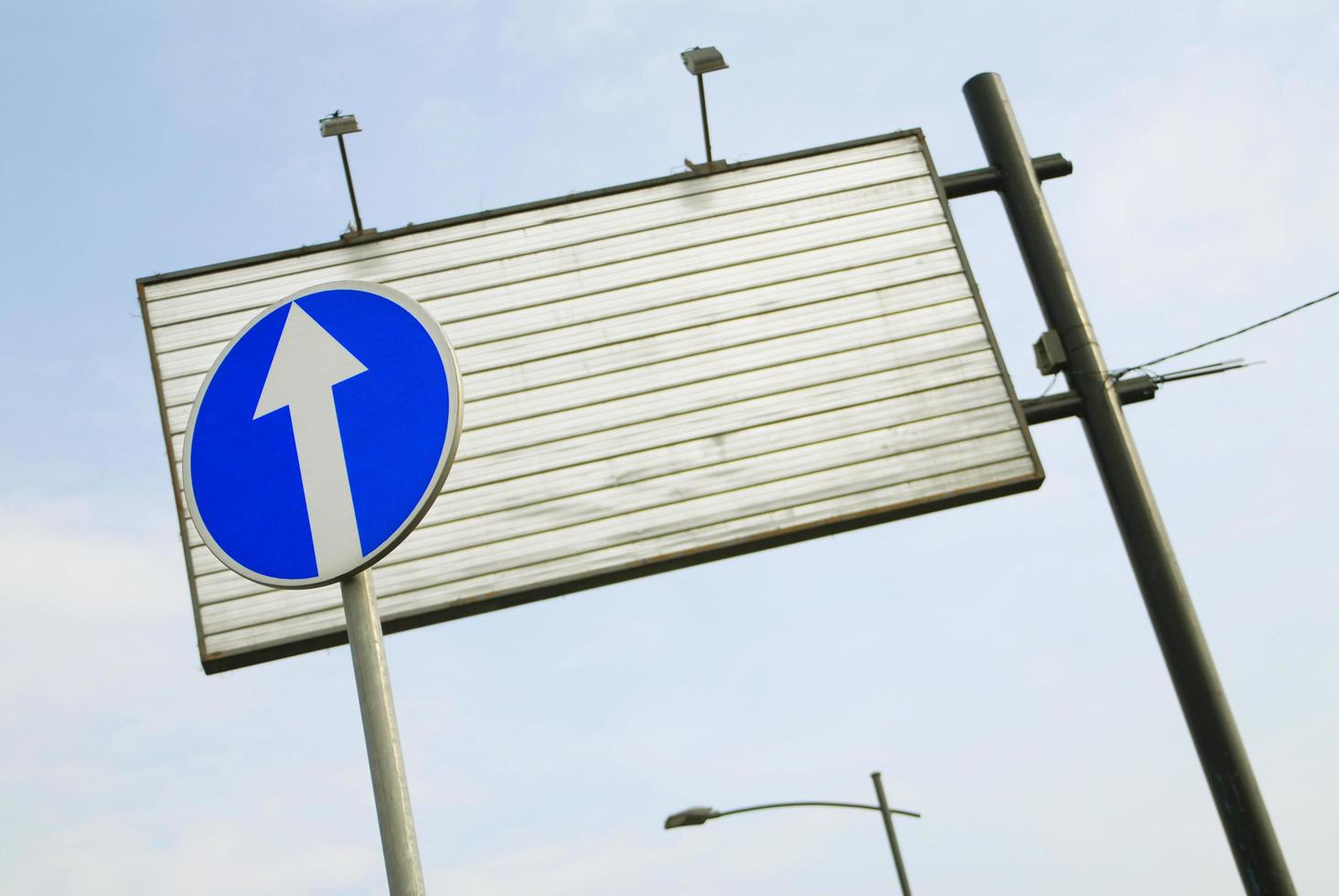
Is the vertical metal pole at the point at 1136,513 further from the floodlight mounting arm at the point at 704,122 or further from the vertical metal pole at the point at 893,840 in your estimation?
the vertical metal pole at the point at 893,840

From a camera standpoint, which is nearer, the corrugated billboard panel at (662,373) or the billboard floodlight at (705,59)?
the corrugated billboard panel at (662,373)

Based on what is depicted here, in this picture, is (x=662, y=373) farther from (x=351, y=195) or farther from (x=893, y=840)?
(x=893, y=840)

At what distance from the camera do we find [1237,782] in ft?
19.2

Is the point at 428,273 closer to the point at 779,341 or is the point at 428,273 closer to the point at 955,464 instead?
the point at 779,341

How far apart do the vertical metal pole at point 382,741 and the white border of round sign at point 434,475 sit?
9cm

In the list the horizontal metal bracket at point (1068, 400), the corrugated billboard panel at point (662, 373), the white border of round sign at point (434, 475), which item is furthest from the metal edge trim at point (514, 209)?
the white border of round sign at point (434, 475)

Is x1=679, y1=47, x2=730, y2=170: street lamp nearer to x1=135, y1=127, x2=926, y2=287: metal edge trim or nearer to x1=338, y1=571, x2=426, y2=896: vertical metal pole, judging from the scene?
x1=135, y1=127, x2=926, y2=287: metal edge trim

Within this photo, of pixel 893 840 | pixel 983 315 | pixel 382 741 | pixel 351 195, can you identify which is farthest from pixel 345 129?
pixel 893 840

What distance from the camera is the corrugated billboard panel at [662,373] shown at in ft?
21.8

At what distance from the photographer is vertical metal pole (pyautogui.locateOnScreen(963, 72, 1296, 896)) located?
5.81 m

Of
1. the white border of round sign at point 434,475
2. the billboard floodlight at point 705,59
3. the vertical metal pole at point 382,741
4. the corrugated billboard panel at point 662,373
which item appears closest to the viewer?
the vertical metal pole at point 382,741

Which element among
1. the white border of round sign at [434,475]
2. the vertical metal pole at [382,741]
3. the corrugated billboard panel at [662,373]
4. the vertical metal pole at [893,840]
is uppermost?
the corrugated billboard panel at [662,373]

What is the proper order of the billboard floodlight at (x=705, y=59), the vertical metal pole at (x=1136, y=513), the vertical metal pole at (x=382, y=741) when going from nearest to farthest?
the vertical metal pole at (x=382, y=741)
the vertical metal pole at (x=1136, y=513)
the billboard floodlight at (x=705, y=59)

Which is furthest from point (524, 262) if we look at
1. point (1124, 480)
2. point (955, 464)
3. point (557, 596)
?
point (1124, 480)
